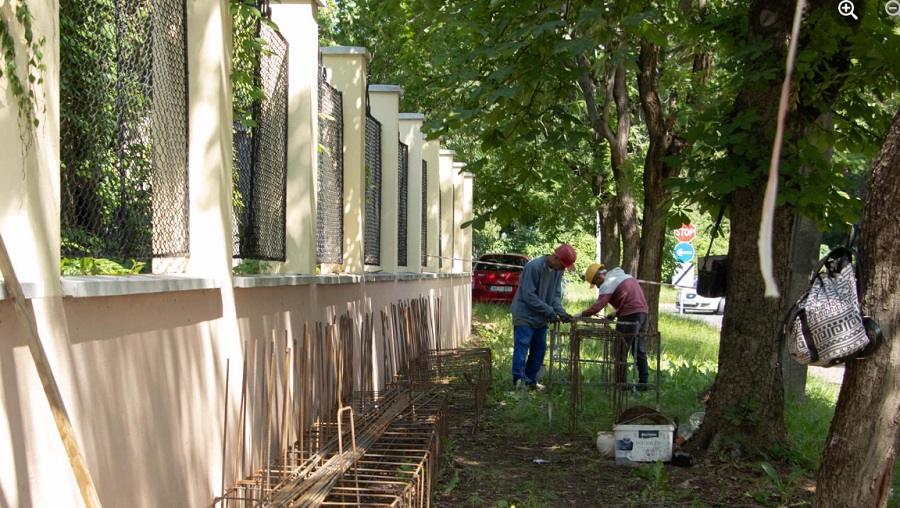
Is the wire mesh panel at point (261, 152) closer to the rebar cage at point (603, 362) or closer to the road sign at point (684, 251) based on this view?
the rebar cage at point (603, 362)

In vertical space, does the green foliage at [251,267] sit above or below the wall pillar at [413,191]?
below

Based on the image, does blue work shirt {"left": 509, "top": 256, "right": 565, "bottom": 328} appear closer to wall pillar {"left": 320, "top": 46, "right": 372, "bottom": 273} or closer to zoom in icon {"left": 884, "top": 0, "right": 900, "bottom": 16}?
wall pillar {"left": 320, "top": 46, "right": 372, "bottom": 273}

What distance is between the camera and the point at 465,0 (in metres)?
9.22

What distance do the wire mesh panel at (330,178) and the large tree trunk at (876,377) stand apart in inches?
199

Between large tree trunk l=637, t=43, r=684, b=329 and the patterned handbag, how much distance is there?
24.0 ft

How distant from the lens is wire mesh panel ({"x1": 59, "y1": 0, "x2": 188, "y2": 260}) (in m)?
4.26

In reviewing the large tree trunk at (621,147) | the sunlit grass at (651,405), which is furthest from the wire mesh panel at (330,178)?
the large tree trunk at (621,147)

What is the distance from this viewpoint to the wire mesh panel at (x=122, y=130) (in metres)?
4.26

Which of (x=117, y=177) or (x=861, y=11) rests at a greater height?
(x=861, y=11)

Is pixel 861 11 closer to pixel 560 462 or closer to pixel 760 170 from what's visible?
pixel 760 170

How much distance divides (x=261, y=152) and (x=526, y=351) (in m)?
6.14

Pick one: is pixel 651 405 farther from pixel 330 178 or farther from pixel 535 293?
pixel 330 178

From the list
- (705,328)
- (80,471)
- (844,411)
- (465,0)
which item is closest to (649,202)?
(465,0)

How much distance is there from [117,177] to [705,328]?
23373 mm
